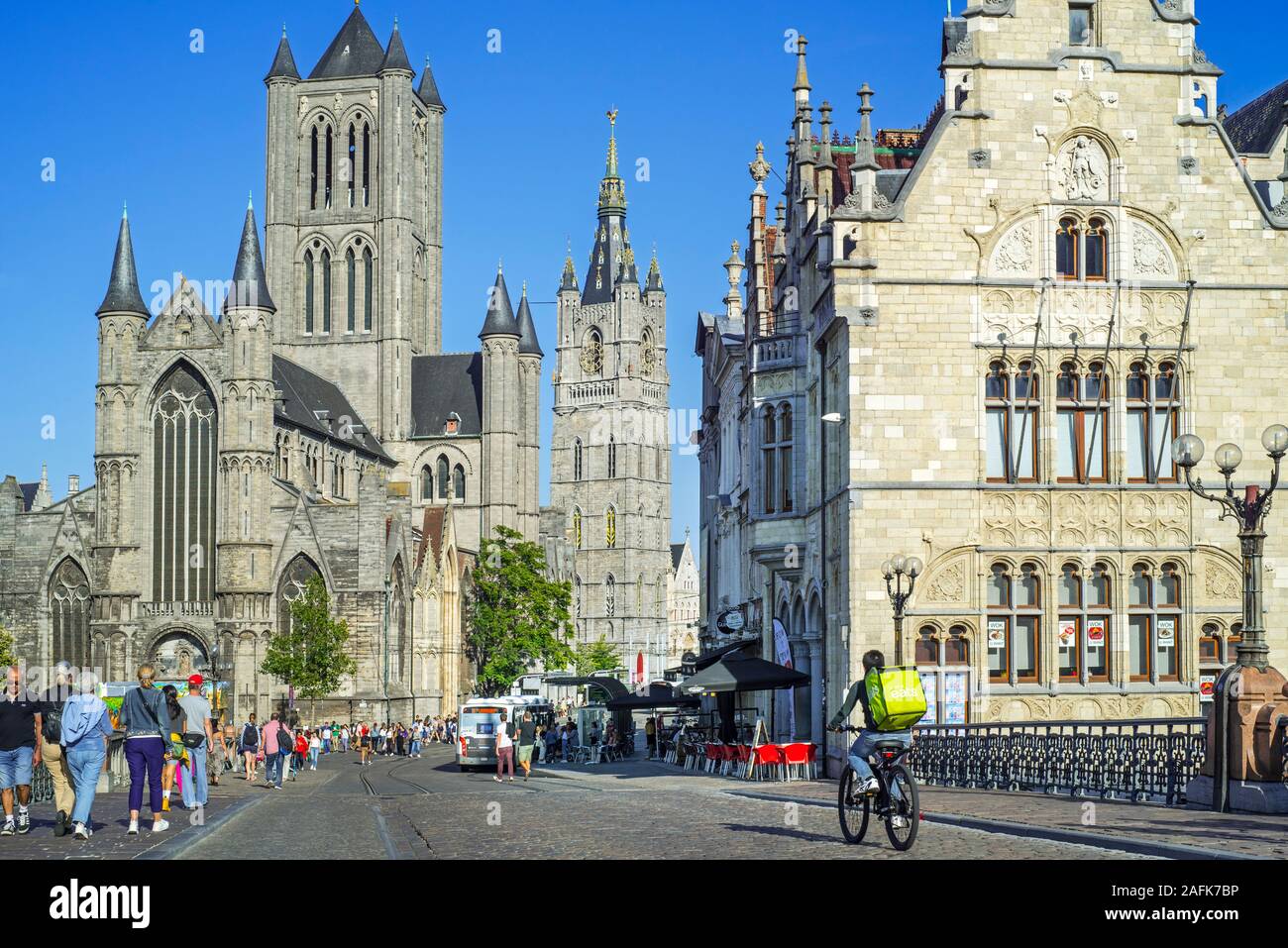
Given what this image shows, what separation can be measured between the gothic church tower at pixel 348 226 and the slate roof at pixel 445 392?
5.34 ft

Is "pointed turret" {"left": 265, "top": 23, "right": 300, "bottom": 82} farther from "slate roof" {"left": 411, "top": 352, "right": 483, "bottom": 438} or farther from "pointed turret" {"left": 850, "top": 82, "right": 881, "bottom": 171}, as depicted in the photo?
"pointed turret" {"left": 850, "top": 82, "right": 881, "bottom": 171}

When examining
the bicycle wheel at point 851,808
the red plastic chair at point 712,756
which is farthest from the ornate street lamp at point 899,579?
the bicycle wheel at point 851,808

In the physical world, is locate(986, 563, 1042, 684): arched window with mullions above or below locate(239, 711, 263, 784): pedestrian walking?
above

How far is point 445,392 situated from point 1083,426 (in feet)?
263

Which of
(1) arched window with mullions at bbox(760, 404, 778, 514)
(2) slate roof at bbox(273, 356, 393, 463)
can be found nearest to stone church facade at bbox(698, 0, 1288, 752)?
(1) arched window with mullions at bbox(760, 404, 778, 514)

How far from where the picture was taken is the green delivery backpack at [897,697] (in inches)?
543

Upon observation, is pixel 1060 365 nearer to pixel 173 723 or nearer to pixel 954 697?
pixel 954 697

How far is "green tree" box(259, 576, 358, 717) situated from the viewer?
72.8m

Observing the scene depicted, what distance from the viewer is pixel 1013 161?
1200 inches

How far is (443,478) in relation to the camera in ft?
352

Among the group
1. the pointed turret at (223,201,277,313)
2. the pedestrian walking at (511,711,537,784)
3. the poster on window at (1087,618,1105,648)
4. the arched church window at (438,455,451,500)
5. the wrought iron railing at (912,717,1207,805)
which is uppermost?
the pointed turret at (223,201,277,313)

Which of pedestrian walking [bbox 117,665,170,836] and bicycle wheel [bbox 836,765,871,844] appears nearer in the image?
bicycle wheel [bbox 836,765,871,844]

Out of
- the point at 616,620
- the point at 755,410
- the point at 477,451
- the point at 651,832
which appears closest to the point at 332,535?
the point at 477,451
